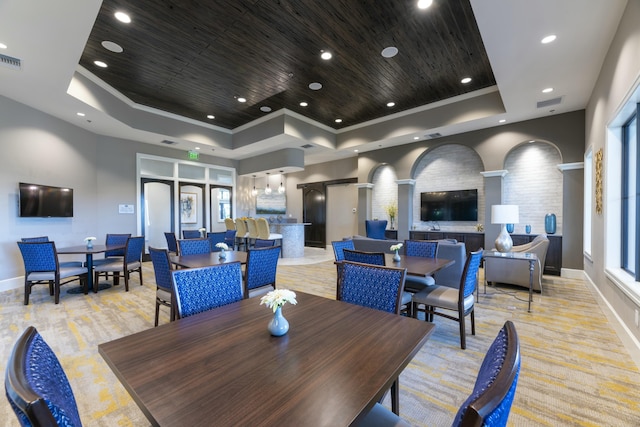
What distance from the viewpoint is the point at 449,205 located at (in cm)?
698

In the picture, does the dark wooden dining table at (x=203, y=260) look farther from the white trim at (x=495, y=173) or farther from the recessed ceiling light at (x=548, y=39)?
the white trim at (x=495, y=173)

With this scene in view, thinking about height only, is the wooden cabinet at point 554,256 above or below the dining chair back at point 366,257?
below

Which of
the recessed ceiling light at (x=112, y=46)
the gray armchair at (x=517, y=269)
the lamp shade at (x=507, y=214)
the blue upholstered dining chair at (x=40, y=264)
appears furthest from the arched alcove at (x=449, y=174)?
the blue upholstered dining chair at (x=40, y=264)

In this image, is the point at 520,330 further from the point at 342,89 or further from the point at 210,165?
the point at 210,165

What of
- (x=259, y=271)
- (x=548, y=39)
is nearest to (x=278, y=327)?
(x=259, y=271)

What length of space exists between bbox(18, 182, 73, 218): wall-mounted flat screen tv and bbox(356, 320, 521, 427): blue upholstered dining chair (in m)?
6.89

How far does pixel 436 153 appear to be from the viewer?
7.33m

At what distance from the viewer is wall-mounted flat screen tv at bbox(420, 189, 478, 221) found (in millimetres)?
6664

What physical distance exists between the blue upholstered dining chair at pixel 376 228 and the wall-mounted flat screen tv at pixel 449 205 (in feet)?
3.40

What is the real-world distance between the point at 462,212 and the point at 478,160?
4.33ft

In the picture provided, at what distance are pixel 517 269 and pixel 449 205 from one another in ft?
9.07

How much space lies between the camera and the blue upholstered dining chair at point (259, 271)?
10.0ft

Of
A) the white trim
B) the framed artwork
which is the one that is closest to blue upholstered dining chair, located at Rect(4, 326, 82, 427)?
the white trim

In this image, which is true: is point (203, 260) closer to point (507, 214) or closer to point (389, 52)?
point (389, 52)
